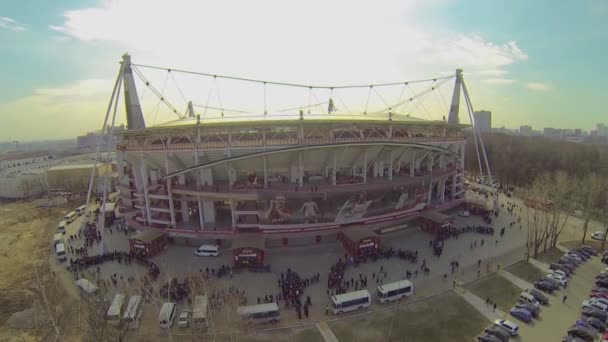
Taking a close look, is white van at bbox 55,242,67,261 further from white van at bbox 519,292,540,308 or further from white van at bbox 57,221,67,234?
white van at bbox 519,292,540,308

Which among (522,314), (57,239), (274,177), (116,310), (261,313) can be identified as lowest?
(522,314)

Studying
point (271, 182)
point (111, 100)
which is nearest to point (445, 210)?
point (271, 182)

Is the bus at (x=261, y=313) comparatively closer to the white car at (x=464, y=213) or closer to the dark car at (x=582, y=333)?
the dark car at (x=582, y=333)

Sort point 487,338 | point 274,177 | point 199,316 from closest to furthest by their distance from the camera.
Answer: point 487,338 < point 199,316 < point 274,177

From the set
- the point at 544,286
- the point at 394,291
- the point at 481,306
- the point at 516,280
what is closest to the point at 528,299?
the point at 544,286

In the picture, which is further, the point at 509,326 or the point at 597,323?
the point at 597,323

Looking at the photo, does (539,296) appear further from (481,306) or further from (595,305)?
(481,306)

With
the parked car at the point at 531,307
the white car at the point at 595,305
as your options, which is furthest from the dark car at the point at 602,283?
the parked car at the point at 531,307
